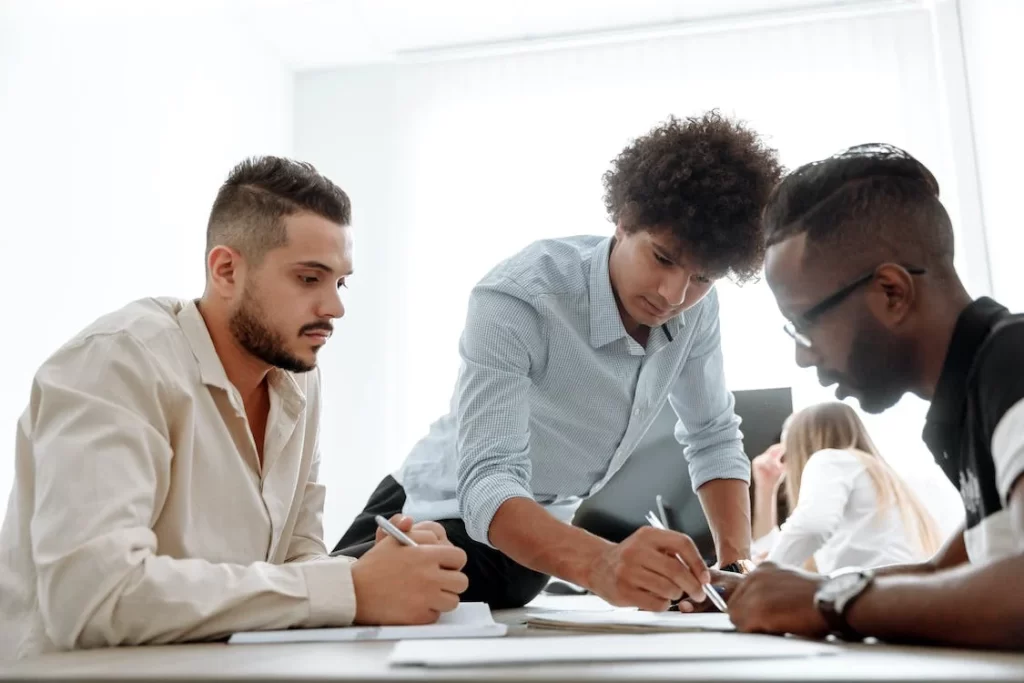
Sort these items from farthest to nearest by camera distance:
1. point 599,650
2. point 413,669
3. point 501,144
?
point 501,144
point 599,650
point 413,669

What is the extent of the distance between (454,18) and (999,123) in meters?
2.49

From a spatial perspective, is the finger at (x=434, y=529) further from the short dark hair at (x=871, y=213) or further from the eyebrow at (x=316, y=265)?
the short dark hair at (x=871, y=213)

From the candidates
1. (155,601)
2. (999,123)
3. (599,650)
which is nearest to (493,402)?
(155,601)

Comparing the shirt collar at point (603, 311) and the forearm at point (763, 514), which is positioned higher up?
the shirt collar at point (603, 311)

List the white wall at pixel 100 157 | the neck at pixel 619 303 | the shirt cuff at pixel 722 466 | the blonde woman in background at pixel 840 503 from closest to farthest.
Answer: the neck at pixel 619 303 → the shirt cuff at pixel 722 466 → the white wall at pixel 100 157 → the blonde woman in background at pixel 840 503

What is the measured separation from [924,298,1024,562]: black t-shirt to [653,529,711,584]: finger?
35 centimetres

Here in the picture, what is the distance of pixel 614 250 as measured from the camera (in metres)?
1.87

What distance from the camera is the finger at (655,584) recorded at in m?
1.31

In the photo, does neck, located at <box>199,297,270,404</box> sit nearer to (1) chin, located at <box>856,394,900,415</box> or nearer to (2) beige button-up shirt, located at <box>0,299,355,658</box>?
(2) beige button-up shirt, located at <box>0,299,355,658</box>

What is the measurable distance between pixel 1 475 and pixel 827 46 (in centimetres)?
388

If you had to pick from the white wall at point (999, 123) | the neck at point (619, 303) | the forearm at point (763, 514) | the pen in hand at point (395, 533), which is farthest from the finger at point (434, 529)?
the white wall at point (999, 123)

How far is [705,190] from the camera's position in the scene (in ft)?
5.78

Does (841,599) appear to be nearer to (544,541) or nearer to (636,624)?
(636,624)

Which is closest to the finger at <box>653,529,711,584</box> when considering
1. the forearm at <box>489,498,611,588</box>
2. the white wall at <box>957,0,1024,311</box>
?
the forearm at <box>489,498,611,588</box>
